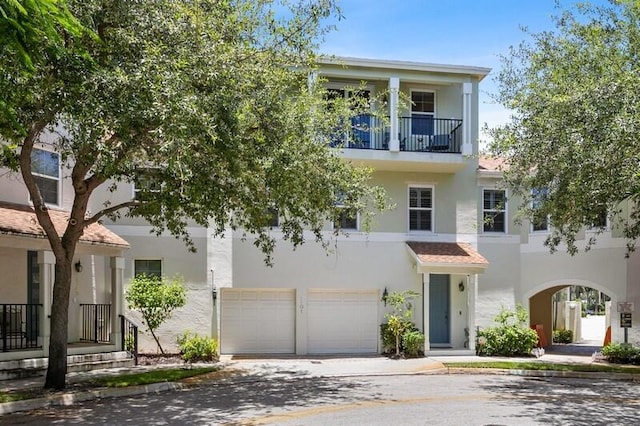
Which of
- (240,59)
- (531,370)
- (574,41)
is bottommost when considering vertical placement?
(531,370)

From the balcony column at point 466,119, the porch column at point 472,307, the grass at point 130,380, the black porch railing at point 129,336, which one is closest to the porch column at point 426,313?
the porch column at point 472,307

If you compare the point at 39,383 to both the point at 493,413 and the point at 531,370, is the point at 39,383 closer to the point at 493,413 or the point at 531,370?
the point at 493,413

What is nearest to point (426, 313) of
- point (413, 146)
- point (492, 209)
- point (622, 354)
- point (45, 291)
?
point (492, 209)

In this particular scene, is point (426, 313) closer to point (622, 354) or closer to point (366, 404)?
point (622, 354)

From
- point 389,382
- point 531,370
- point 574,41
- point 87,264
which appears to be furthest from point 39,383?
point 574,41

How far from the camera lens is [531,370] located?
60.4 ft

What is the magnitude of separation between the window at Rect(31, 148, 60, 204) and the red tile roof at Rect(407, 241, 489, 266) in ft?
37.7

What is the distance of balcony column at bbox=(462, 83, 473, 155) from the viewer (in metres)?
22.2

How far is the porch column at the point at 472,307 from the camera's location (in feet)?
72.1

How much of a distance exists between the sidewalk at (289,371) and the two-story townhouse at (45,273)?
153 centimetres

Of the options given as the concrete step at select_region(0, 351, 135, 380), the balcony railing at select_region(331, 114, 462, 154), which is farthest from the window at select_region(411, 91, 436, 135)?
the concrete step at select_region(0, 351, 135, 380)

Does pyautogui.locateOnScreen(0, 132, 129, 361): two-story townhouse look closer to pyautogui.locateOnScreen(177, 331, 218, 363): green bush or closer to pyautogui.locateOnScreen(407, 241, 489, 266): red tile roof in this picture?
pyautogui.locateOnScreen(177, 331, 218, 363): green bush

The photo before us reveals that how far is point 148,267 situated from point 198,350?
339 cm

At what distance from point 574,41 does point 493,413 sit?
915 cm
